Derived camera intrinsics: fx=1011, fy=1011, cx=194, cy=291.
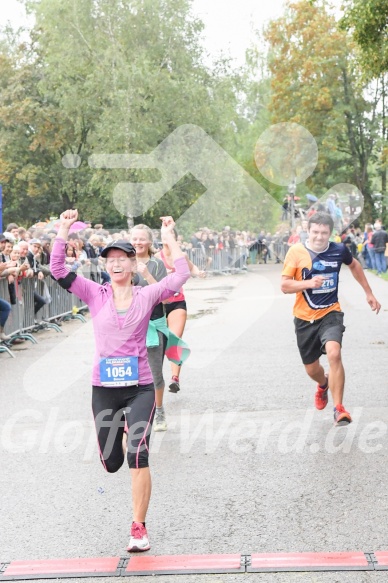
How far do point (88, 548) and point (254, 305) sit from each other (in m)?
17.6

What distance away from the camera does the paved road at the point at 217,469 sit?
5.20 m

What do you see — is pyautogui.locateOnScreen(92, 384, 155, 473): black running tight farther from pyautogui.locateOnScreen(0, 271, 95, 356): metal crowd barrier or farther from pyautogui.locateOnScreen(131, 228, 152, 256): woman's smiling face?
pyautogui.locateOnScreen(0, 271, 95, 356): metal crowd barrier

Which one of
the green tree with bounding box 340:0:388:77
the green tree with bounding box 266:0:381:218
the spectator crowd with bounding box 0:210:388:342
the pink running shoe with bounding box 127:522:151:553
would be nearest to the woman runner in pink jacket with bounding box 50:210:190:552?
the spectator crowd with bounding box 0:210:388:342

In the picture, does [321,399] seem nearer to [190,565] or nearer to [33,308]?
[190,565]

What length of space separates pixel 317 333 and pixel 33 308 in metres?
9.35

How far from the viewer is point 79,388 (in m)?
10.8

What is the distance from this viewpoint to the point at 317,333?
8.21m

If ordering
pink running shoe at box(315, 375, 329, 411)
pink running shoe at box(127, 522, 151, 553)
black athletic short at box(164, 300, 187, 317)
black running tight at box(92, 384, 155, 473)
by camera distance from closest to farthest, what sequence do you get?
pink running shoe at box(127, 522, 151, 553), black running tight at box(92, 384, 155, 473), pink running shoe at box(315, 375, 329, 411), black athletic short at box(164, 300, 187, 317)

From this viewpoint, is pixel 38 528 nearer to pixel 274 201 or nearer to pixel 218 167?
pixel 218 167

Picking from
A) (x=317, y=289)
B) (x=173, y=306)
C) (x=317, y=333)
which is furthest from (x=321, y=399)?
(x=173, y=306)

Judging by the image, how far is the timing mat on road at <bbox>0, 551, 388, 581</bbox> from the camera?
4664 millimetres

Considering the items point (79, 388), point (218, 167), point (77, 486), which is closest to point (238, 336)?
point (79, 388)

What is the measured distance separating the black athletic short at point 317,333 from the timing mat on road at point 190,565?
3.31 metres

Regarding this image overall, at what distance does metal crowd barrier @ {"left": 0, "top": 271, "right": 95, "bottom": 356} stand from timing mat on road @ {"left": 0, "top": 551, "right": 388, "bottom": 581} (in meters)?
9.13
